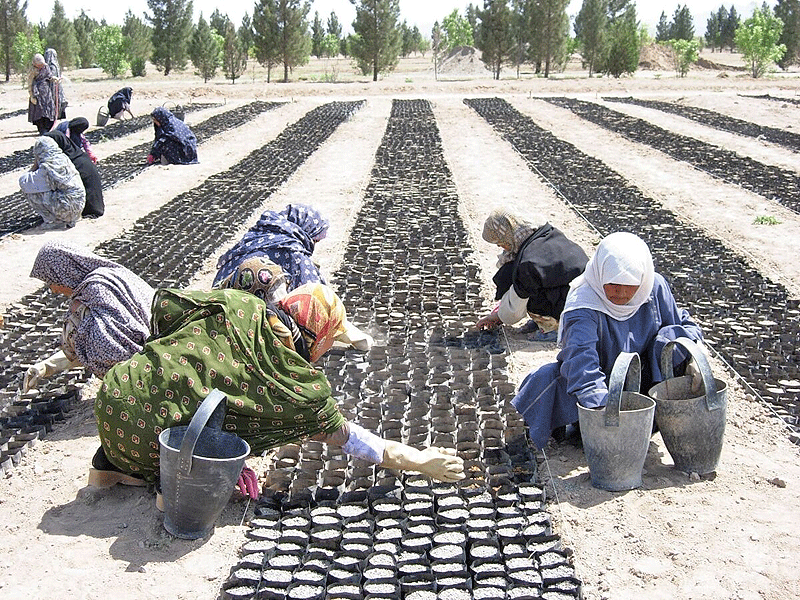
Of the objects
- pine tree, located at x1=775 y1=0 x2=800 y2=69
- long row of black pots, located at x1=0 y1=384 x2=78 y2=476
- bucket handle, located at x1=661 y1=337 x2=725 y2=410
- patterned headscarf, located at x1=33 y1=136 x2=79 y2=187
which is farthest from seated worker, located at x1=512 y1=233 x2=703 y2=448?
pine tree, located at x1=775 y1=0 x2=800 y2=69

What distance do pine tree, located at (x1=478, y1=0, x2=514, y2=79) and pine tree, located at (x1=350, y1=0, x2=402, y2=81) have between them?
4726mm

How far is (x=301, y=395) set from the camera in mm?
3123

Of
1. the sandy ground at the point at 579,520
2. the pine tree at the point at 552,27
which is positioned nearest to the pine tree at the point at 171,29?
the pine tree at the point at 552,27

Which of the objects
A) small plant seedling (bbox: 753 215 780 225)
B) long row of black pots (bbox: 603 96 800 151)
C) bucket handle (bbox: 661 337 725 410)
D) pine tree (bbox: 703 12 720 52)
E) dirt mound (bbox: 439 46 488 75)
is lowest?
small plant seedling (bbox: 753 215 780 225)

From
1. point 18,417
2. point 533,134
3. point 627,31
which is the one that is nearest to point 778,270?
point 18,417

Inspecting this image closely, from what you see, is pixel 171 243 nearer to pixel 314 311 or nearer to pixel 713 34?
pixel 314 311

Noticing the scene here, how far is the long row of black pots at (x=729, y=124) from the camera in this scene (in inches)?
513

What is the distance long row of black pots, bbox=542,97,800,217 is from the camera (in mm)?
9195

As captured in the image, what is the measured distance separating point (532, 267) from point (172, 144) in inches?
315

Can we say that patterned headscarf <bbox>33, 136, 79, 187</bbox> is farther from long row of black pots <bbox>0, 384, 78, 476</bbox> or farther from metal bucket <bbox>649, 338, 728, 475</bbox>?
metal bucket <bbox>649, 338, 728, 475</bbox>

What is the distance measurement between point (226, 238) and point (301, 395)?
448cm

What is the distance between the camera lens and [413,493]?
3295 millimetres

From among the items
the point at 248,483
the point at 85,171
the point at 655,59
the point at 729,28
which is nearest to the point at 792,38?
the point at 655,59

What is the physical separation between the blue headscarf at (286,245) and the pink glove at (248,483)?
1.42m
